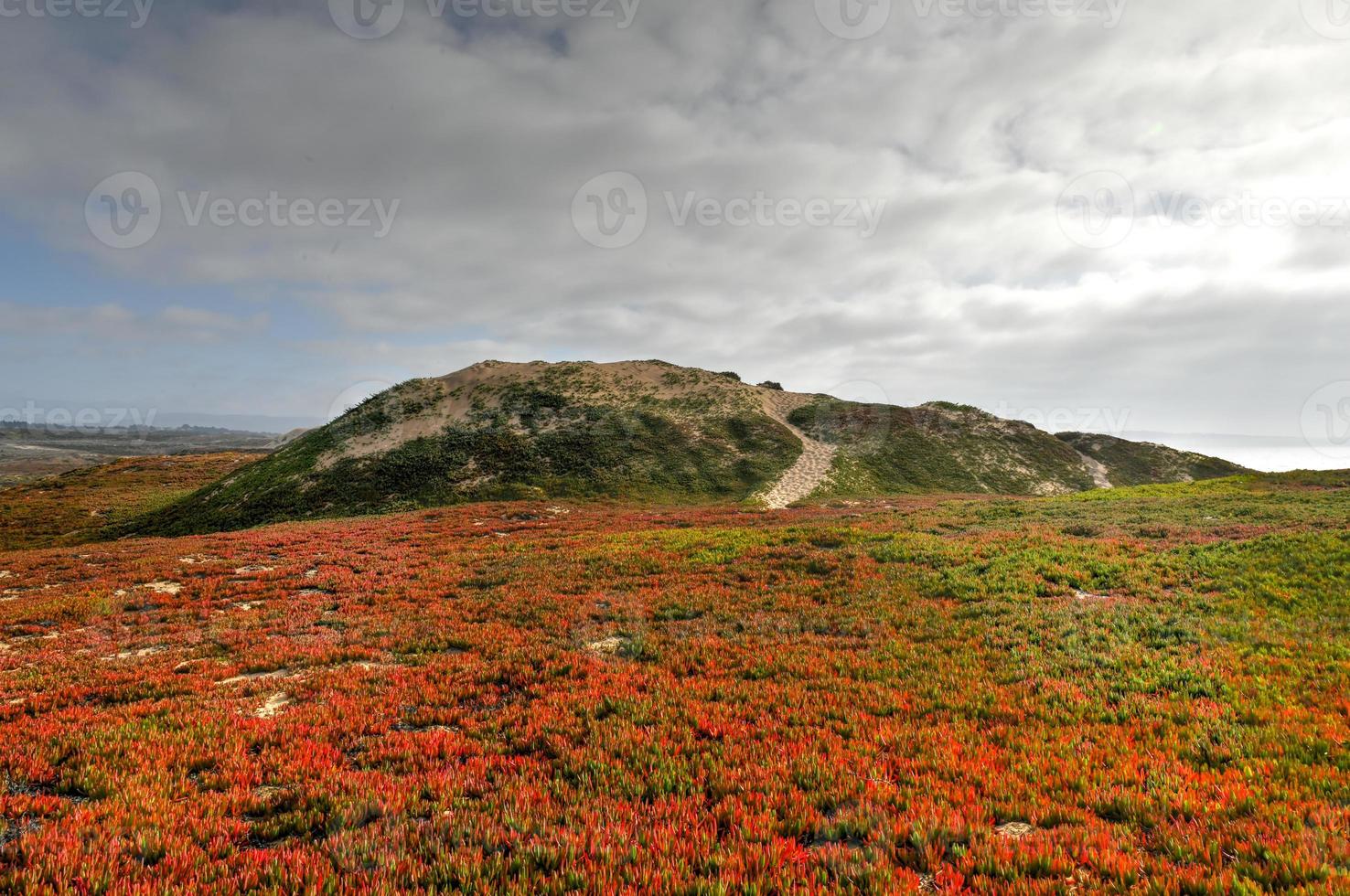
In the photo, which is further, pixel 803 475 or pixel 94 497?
pixel 803 475

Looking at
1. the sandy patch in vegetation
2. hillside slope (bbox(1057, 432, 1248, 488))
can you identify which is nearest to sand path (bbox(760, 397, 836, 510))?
the sandy patch in vegetation

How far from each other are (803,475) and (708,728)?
53867mm

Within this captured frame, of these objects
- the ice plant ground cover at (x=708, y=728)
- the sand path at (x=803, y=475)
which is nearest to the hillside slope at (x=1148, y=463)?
the sand path at (x=803, y=475)

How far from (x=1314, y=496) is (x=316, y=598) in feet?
156

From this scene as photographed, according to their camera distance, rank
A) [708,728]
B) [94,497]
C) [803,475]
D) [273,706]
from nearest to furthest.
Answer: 1. [708,728]
2. [273,706]
3. [94,497]
4. [803,475]

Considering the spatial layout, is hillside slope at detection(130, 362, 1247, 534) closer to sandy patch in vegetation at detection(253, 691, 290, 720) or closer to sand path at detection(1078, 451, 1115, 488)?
sand path at detection(1078, 451, 1115, 488)

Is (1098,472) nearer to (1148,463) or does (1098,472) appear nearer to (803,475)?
(1148,463)

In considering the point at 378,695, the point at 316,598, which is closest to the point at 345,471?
the point at 316,598

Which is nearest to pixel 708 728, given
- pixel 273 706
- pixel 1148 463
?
pixel 273 706

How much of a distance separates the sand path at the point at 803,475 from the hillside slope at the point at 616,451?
0.89 ft

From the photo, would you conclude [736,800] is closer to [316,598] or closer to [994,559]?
[994,559]

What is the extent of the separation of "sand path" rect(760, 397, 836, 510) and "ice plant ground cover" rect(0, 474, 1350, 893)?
33.5 metres

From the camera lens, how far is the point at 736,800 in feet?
20.4

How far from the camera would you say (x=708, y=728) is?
8.28 meters
